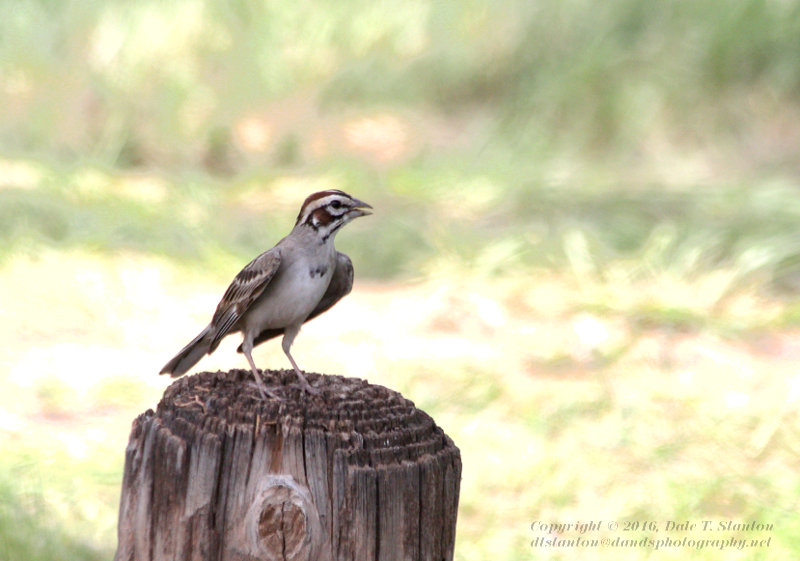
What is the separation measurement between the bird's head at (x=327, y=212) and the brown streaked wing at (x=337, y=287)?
0.10m

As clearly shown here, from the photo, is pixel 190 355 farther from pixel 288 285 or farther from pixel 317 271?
pixel 317 271

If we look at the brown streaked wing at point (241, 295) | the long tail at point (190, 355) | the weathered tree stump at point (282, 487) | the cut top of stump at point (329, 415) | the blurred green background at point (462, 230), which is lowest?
the weathered tree stump at point (282, 487)

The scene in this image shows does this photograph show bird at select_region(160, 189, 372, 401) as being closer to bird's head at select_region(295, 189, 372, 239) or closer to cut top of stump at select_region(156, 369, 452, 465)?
bird's head at select_region(295, 189, 372, 239)

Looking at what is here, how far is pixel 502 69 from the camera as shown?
12328 mm

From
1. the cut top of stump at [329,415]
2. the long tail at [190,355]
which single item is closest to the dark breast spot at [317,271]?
the long tail at [190,355]

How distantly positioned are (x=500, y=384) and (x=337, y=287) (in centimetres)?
319

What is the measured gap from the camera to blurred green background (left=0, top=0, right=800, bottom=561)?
6.21 metres

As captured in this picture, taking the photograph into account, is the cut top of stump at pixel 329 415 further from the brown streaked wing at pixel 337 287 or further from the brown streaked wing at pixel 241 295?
the brown streaked wing at pixel 337 287

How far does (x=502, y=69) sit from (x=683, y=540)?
7567 mm

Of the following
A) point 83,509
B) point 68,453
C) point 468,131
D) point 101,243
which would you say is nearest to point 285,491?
point 83,509

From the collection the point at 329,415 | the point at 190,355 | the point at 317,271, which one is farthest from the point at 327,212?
the point at 329,415

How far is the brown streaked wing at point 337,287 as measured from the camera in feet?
13.4

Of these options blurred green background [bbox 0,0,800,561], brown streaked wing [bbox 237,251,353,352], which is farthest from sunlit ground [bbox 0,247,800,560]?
brown streaked wing [bbox 237,251,353,352]

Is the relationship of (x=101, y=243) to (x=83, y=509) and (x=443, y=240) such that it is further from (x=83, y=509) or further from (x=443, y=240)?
(x=83, y=509)
